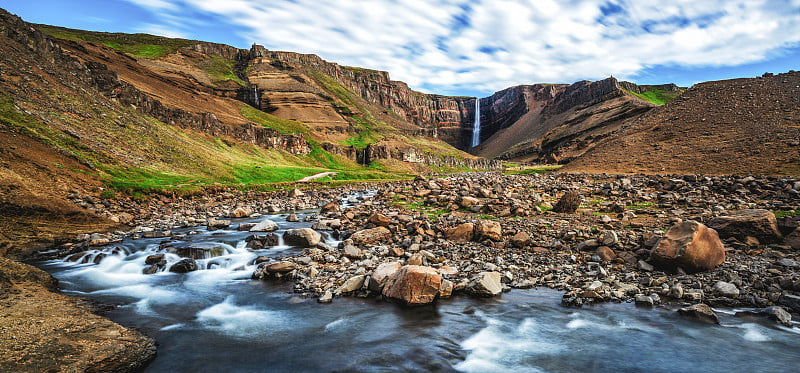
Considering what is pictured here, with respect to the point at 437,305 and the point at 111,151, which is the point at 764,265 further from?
the point at 111,151

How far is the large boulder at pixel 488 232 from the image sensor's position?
15305 millimetres

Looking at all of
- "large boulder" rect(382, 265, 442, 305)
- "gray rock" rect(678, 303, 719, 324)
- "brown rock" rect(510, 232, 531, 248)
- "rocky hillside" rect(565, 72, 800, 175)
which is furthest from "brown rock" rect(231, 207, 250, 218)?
"rocky hillside" rect(565, 72, 800, 175)

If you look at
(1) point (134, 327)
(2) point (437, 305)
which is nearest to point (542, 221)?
(2) point (437, 305)

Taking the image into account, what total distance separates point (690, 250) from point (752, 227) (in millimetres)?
4627

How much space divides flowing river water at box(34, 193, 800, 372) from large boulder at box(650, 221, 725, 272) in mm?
2106

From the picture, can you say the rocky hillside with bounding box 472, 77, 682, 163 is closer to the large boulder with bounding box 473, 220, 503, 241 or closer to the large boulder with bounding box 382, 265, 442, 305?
the large boulder with bounding box 473, 220, 503, 241

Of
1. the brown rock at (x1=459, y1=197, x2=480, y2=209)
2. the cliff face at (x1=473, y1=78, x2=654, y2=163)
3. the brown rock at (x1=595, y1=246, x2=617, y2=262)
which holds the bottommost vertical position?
the brown rock at (x1=595, y1=246, x2=617, y2=262)

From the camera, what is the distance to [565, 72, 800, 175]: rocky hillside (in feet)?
104

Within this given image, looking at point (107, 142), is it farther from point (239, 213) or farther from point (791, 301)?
point (791, 301)

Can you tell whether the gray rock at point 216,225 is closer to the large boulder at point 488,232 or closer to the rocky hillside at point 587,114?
the large boulder at point 488,232

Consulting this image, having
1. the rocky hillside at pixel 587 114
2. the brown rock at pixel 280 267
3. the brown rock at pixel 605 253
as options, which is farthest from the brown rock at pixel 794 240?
the rocky hillside at pixel 587 114

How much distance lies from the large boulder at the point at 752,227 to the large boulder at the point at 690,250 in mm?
2679

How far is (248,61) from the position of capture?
161625mm

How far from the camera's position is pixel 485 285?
1058 centimetres
